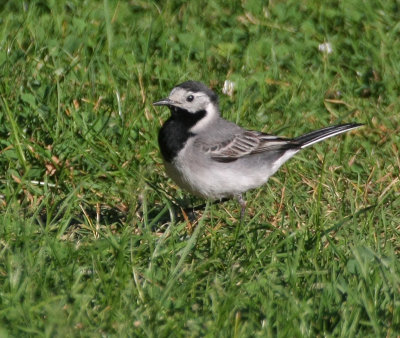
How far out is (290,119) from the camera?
26.4 feet

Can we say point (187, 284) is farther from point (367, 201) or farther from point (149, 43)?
point (149, 43)

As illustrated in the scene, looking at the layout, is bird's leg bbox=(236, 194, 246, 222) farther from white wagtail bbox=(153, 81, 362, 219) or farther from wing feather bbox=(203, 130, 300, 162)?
wing feather bbox=(203, 130, 300, 162)

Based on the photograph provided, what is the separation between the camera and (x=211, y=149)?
667 centimetres

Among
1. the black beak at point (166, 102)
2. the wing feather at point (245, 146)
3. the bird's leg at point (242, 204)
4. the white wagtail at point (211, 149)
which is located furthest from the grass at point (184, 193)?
the black beak at point (166, 102)

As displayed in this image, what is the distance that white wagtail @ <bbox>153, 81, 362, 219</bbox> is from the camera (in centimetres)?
648

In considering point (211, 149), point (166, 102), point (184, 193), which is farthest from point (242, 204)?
point (166, 102)

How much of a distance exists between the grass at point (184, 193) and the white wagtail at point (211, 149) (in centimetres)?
22

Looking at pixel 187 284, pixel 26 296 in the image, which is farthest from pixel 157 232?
pixel 26 296

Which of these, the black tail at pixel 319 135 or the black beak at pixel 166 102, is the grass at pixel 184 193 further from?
the black beak at pixel 166 102

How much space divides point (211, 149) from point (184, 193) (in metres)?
0.69

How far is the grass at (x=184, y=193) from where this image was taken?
4.90 m

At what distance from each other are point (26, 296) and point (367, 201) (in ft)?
10.2

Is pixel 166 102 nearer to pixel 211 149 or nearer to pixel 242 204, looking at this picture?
pixel 211 149

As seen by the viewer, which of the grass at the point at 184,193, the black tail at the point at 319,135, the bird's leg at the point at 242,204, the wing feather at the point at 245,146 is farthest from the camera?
the black tail at the point at 319,135
